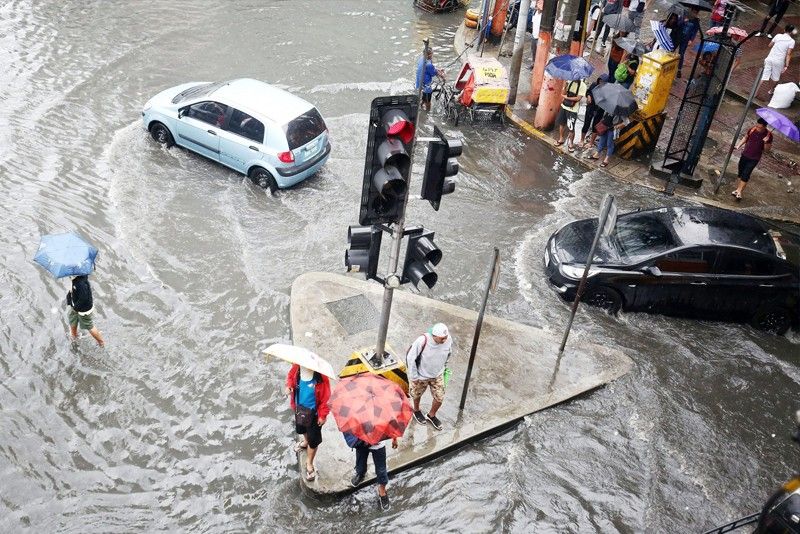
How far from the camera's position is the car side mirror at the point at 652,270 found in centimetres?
1018

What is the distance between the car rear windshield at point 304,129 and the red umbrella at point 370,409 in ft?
23.5

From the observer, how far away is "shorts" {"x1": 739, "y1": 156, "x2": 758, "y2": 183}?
13.4m

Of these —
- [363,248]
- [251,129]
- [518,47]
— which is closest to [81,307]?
[363,248]

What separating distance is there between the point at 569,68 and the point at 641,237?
5371 mm

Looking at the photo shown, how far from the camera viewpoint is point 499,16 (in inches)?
842

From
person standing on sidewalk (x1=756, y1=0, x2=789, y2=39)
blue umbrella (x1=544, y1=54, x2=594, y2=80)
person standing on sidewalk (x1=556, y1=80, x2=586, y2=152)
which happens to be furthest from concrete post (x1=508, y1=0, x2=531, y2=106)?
person standing on sidewalk (x1=756, y1=0, x2=789, y2=39)

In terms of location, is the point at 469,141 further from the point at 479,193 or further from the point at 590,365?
the point at 590,365

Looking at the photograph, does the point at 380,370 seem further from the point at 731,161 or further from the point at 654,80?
the point at 731,161

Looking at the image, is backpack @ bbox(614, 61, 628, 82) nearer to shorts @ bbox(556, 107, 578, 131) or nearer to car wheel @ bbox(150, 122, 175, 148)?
shorts @ bbox(556, 107, 578, 131)

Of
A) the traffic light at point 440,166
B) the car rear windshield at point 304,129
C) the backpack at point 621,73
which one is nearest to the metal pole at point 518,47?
the backpack at point 621,73

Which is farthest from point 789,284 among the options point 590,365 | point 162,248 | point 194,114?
point 194,114

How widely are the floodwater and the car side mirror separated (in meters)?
0.81

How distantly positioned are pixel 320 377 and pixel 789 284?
7499 mm

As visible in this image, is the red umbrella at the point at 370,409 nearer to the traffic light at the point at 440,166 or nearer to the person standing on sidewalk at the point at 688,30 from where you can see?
the traffic light at the point at 440,166
